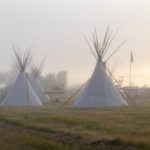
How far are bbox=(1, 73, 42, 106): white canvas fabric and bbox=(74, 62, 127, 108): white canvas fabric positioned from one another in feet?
25.1

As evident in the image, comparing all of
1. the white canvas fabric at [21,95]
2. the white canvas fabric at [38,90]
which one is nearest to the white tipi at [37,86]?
the white canvas fabric at [38,90]

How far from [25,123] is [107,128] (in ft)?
17.5

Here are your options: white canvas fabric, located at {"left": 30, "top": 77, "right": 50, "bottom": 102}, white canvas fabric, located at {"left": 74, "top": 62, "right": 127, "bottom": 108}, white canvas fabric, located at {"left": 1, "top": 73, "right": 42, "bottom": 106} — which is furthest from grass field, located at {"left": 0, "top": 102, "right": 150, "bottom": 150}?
white canvas fabric, located at {"left": 30, "top": 77, "right": 50, "bottom": 102}

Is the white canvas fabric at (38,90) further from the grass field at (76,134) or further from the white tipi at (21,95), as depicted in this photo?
the grass field at (76,134)

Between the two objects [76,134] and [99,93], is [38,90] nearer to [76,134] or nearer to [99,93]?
[99,93]

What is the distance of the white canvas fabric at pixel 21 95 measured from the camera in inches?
1721

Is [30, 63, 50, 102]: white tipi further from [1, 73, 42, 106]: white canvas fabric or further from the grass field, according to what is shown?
the grass field

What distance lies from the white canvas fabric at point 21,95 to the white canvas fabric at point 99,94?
765 centimetres

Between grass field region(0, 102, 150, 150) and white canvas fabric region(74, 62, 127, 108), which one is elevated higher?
white canvas fabric region(74, 62, 127, 108)

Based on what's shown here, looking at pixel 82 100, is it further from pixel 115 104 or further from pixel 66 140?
pixel 66 140

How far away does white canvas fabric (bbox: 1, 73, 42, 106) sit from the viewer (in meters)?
43.7

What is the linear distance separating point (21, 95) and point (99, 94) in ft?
30.9

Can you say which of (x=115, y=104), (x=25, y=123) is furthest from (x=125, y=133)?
(x=115, y=104)

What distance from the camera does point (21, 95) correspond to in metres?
43.9
